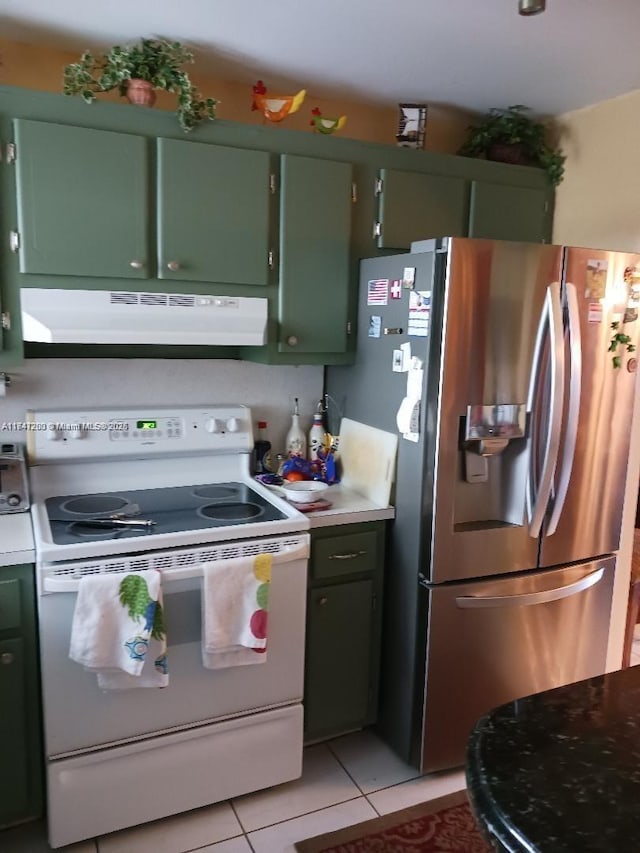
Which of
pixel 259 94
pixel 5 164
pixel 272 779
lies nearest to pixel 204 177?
pixel 259 94

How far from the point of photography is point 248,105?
8.58 feet

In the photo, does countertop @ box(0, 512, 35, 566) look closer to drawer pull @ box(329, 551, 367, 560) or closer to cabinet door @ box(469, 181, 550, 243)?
drawer pull @ box(329, 551, 367, 560)

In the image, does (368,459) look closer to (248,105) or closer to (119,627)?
(119,627)

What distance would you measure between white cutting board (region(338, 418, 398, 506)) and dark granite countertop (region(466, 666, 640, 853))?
4.33 ft

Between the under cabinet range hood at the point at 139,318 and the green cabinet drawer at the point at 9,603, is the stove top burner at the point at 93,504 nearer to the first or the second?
the green cabinet drawer at the point at 9,603

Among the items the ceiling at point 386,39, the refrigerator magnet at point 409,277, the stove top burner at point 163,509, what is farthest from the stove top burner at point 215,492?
the ceiling at point 386,39

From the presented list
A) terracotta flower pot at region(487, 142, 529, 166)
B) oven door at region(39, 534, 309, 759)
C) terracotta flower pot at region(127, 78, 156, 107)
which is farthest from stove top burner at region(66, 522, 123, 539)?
terracotta flower pot at region(487, 142, 529, 166)

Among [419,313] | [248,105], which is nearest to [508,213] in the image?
[419,313]

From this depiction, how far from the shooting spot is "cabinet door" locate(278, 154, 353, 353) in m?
2.39

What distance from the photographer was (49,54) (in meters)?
2.31

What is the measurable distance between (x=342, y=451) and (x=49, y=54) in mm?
1749

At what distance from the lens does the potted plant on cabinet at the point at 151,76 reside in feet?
6.89

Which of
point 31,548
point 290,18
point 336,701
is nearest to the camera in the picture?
point 31,548

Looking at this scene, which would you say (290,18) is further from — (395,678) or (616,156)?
(395,678)
